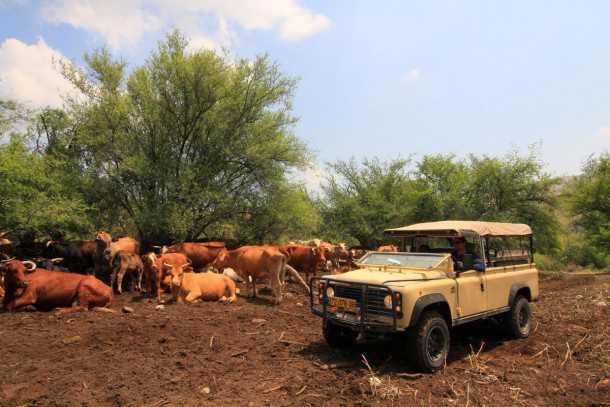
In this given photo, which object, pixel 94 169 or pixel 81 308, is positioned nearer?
pixel 81 308

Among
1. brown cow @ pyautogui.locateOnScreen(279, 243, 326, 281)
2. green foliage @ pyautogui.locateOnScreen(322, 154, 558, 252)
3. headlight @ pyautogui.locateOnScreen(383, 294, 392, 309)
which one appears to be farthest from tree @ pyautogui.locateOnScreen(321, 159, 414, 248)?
headlight @ pyautogui.locateOnScreen(383, 294, 392, 309)

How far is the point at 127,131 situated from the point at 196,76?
3995 millimetres

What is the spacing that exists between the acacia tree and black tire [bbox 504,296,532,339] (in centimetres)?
1207

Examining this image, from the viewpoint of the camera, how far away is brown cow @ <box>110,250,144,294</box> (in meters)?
13.1

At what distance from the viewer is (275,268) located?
12312 mm

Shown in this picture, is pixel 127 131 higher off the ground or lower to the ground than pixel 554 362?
higher

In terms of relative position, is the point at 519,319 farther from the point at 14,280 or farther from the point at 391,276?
the point at 14,280

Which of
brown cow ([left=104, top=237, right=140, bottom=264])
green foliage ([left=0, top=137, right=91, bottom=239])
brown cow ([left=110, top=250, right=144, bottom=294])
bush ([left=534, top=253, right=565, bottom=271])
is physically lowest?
bush ([left=534, top=253, right=565, bottom=271])

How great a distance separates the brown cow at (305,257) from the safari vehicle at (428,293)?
7.33 meters

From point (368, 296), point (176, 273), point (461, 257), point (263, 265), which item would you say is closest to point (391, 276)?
point (368, 296)

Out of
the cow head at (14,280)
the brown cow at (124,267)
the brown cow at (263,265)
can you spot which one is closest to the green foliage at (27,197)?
the brown cow at (124,267)

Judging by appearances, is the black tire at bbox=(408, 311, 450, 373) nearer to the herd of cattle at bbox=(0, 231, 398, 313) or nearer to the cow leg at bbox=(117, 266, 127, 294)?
the herd of cattle at bbox=(0, 231, 398, 313)

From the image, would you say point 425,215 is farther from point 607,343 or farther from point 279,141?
point 607,343

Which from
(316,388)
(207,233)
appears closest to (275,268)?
(316,388)
